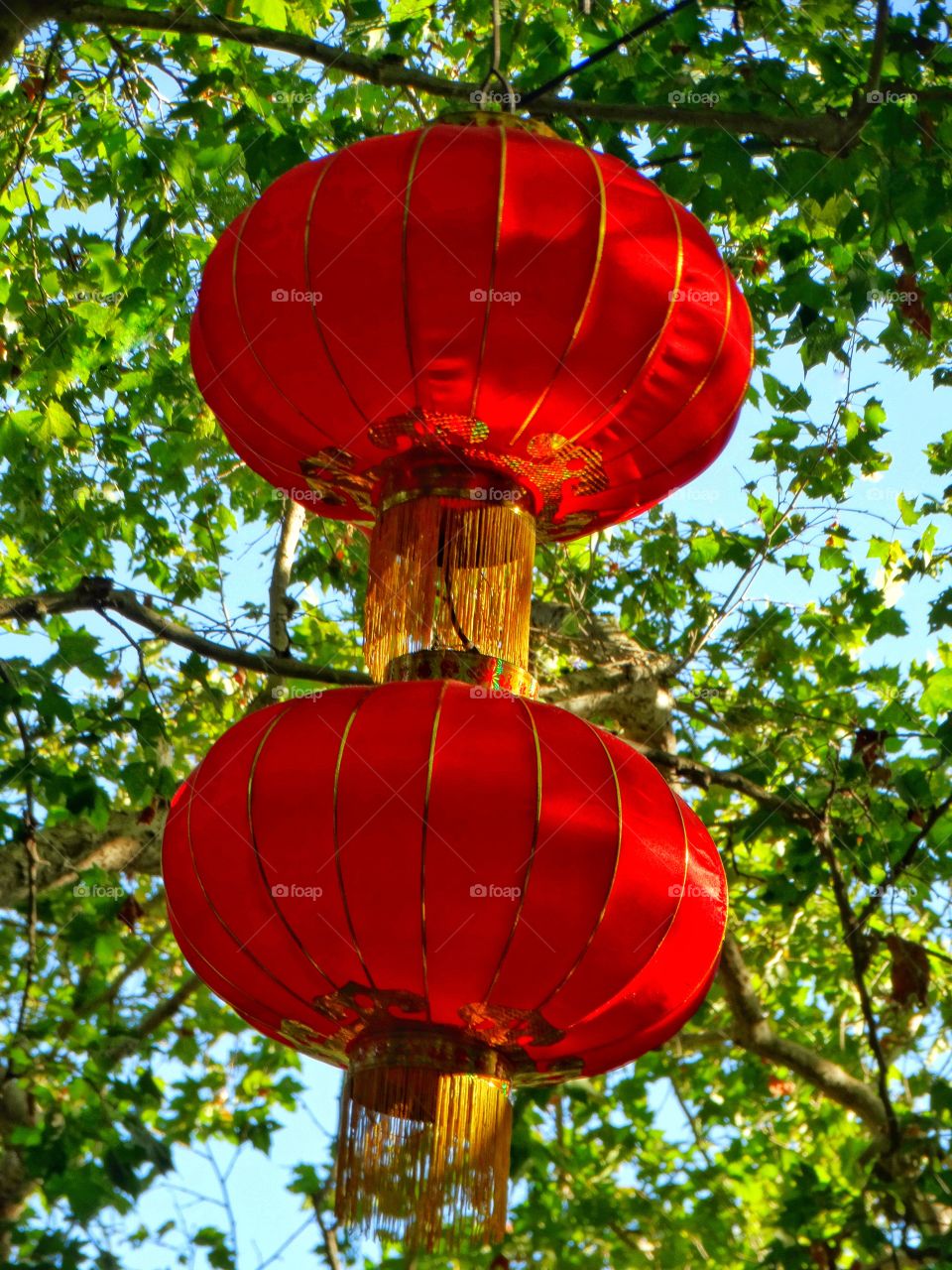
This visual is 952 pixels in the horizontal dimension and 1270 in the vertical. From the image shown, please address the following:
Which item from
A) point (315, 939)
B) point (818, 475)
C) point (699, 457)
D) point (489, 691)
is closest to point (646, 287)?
point (699, 457)

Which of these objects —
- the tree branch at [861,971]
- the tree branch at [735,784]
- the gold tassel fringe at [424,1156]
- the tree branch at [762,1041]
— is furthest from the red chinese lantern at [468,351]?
the tree branch at [762,1041]

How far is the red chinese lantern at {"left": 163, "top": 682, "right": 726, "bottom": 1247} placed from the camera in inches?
85.2

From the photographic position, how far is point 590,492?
2.62m

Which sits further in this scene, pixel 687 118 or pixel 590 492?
pixel 687 118

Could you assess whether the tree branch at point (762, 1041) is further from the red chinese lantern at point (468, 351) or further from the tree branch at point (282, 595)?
the red chinese lantern at point (468, 351)

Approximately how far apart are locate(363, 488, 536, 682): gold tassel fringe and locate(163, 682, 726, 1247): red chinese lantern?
0.24 metres

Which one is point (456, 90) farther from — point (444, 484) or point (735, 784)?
point (735, 784)

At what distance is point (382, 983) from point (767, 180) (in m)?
2.26

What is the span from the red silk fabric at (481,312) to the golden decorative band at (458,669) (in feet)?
1.00

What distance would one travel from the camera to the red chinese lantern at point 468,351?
7.36ft

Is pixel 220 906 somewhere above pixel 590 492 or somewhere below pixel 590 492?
below

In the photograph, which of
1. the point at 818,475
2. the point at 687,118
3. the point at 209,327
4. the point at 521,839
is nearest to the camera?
the point at 521,839

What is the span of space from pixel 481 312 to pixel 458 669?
617 mm

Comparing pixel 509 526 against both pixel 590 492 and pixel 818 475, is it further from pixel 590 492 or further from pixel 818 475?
pixel 818 475
